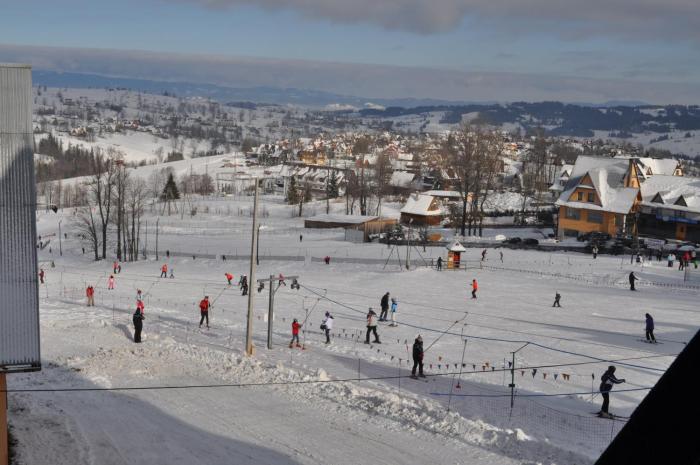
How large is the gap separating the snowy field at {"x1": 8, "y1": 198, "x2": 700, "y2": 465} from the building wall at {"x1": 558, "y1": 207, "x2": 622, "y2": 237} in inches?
749

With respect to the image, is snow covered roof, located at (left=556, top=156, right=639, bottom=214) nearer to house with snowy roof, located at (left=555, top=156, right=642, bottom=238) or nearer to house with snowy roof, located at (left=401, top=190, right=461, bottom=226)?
house with snowy roof, located at (left=555, top=156, right=642, bottom=238)

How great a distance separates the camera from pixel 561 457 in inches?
530

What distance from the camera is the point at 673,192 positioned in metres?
60.6

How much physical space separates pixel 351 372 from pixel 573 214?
45854 millimetres

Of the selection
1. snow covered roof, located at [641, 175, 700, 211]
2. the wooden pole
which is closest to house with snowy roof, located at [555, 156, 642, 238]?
snow covered roof, located at [641, 175, 700, 211]

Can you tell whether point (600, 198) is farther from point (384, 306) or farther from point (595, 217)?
point (384, 306)

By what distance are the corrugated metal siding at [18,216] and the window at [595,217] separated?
174 ft

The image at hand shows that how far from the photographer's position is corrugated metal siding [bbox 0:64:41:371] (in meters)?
13.5

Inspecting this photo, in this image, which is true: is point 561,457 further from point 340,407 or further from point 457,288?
point 457,288

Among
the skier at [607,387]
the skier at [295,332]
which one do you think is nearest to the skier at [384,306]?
the skier at [295,332]

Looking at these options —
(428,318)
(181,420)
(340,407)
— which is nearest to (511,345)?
(428,318)

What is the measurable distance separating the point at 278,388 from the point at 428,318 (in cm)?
1113

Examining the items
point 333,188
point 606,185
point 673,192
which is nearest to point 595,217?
point 606,185

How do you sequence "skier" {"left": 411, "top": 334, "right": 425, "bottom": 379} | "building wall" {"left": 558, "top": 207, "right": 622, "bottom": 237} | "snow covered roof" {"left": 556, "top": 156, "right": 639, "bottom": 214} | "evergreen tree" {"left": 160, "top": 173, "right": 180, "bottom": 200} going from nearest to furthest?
1. "skier" {"left": 411, "top": 334, "right": 425, "bottom": 379}
2. "snow covered roof" {"left": 556, "top": 156, "right": 639, "bottom": 214}
3. "building wall" {"left": 558, "top": 207, "right": 622, "bottom": 237}
4. "evergreen tree" {"left": 160, "top": 173, "right": 180, "bottom": 200}
